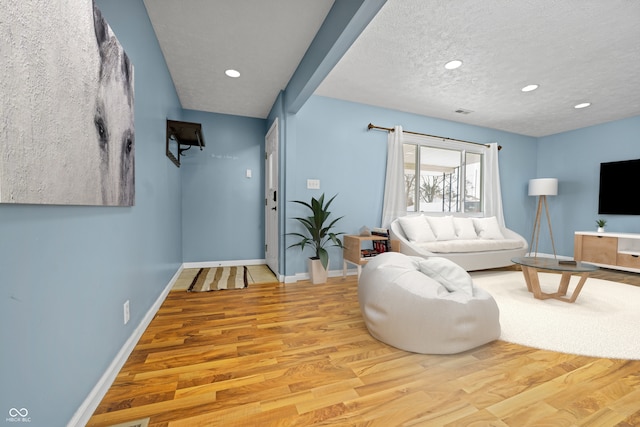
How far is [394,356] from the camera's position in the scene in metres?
1.59

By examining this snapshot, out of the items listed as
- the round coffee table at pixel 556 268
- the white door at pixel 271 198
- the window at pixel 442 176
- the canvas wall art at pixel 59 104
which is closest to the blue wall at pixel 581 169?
the window at pixel 442 176

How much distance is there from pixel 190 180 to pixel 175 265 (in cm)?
135

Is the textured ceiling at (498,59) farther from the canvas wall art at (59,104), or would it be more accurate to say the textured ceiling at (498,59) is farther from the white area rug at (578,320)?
the white area rug at (578,320)

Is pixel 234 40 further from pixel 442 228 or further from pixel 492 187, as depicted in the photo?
pixel 492 187

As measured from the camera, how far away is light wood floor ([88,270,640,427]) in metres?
1.12

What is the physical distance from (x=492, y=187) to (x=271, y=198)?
4.04 m

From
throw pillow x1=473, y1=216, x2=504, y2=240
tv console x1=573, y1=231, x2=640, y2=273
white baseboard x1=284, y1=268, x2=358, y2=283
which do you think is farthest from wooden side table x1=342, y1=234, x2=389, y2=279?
tv console x1=573, y1=231, x2=640, y2=273

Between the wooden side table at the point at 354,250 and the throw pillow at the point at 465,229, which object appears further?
the throw pillow at the point at 465,229

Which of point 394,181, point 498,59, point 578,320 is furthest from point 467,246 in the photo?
point 498,59

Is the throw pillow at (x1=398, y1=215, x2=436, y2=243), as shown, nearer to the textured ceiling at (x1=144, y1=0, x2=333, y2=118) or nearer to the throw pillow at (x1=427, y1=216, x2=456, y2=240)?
the throw pillow at (x1=427, y1=216, x2=456, y2=240)

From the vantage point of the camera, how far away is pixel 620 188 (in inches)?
167

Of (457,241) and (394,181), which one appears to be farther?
(394,181)

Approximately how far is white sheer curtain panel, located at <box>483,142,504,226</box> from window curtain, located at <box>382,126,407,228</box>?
195 cm

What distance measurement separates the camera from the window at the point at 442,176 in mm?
4273
